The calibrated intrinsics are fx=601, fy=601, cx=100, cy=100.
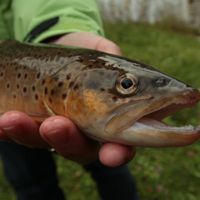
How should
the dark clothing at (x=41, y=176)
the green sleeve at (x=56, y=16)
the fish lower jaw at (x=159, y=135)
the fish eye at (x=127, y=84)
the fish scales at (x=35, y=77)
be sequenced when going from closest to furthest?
the fish lower jaw at (x=159, y=135), the fish eye at (x=127, y=84), the fish scales at (x=35, y=77), the green sleeve at (x=56, y=16), the dark clothing at (x=41, y=176)

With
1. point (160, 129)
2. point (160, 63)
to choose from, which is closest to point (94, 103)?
point (160, 129)

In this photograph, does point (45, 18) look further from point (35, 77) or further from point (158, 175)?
point (158, 175)

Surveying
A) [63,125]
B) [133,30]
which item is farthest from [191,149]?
[133,30]

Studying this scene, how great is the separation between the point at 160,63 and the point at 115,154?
14.3ft

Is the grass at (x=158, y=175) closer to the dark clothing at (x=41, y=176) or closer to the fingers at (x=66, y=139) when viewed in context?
the dark clothing at (x=41, y=176)

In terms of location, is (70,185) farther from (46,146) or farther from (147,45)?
(147,45)

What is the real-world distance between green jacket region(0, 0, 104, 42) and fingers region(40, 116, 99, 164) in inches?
27.1

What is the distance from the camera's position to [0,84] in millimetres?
→ 2166

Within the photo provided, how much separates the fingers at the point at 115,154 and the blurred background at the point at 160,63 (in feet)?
5.75

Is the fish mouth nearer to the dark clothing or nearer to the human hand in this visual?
the human hand

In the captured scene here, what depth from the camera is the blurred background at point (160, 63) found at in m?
3.59

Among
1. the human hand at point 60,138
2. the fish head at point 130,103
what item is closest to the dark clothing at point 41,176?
the human hand at point 60,138

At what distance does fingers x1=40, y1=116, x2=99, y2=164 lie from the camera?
175 centimetres

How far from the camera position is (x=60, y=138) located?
1.80 m
